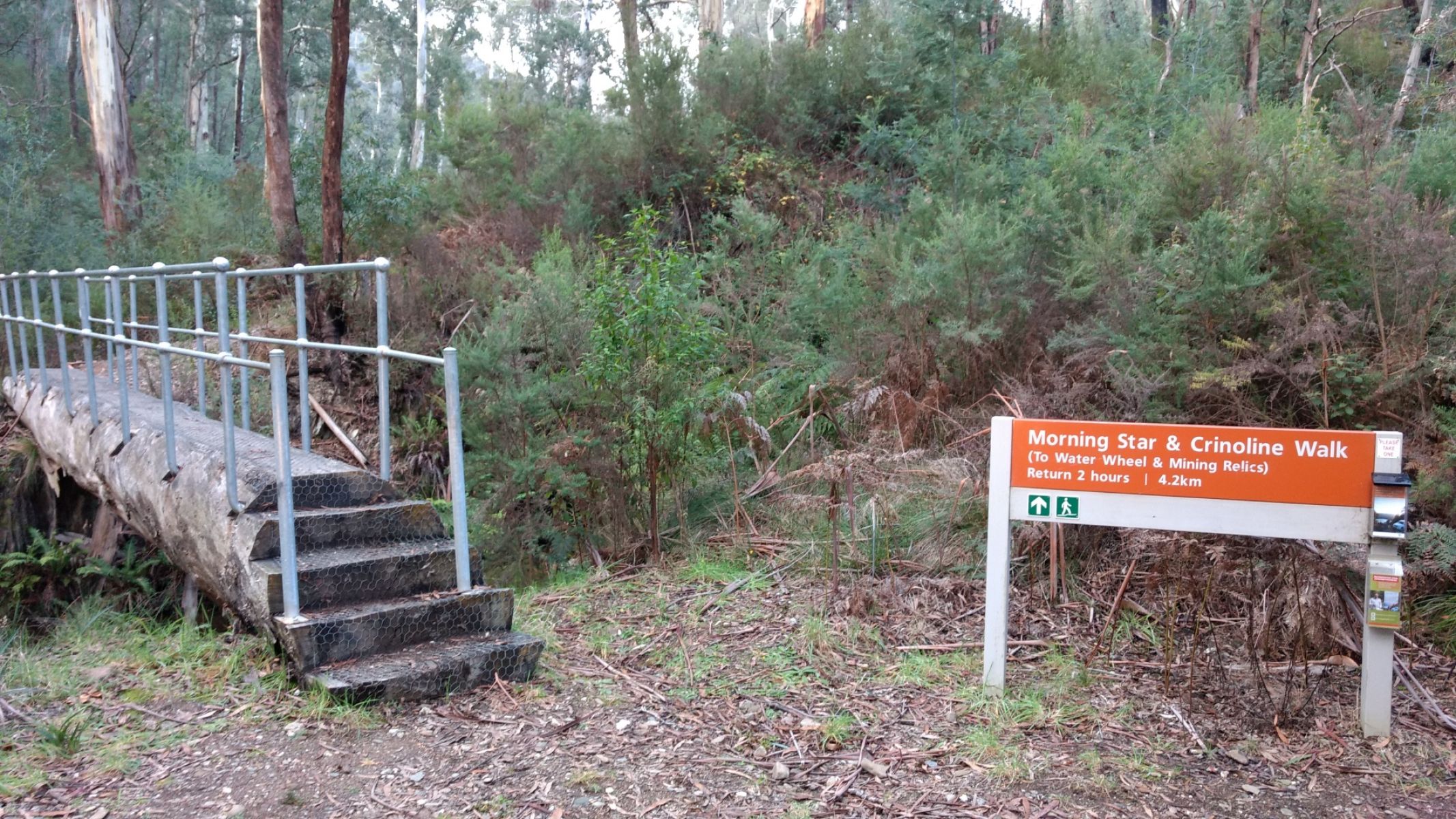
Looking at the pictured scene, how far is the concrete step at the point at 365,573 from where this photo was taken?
15.2 feet

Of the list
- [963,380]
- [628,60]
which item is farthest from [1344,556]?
[628,60]

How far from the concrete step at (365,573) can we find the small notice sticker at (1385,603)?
4.13m

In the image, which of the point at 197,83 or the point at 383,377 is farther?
the point at 197,83

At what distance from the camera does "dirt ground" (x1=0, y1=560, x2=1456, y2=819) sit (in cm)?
368

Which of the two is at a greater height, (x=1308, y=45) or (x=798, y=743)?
(x=1308, y=45)

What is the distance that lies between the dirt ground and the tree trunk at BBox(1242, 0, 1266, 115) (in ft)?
29.0

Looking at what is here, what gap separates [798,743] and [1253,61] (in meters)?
11.6

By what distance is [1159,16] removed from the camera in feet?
58.2

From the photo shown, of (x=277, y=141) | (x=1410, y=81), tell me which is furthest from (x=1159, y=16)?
(x=277, y=141)

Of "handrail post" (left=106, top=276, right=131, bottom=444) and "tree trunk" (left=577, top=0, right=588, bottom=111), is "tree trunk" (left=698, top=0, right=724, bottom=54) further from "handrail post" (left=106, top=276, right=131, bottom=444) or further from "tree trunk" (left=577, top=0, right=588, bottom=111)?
"handrail post" (left=106, top=276, right=131, bottom=444)

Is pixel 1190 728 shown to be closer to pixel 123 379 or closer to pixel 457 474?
pixel 457 474

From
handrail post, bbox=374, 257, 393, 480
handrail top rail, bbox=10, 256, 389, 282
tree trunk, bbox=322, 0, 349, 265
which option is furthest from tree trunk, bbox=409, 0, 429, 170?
handrail post, bbox=374, 257, 393, 480

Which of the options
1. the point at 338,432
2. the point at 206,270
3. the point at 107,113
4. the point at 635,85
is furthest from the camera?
the point at 107,113

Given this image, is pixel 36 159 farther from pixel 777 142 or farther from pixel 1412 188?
pixel 1412 188
